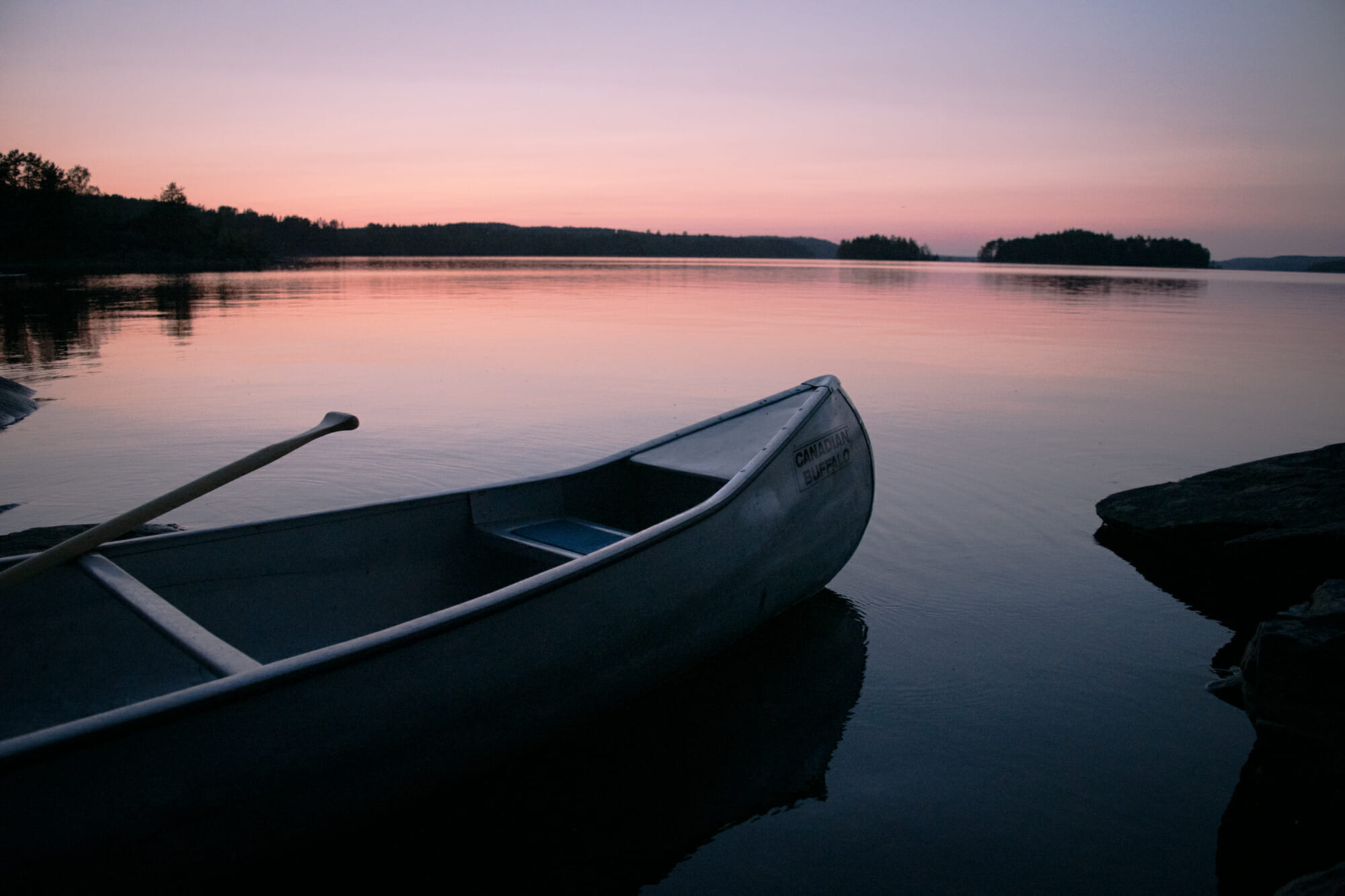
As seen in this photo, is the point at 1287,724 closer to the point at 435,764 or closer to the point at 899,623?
the point at 899,623

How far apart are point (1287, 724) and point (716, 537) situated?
207cm

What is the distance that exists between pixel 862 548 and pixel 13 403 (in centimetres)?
892

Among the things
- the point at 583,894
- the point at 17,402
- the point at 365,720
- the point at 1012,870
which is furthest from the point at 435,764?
the point at 17,402

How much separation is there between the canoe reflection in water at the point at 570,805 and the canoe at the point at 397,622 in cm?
7

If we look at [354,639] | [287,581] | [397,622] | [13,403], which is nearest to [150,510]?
[287,581]

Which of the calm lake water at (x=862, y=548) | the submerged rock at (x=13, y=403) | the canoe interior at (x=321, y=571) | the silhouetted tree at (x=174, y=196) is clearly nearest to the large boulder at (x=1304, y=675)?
the calm lake water at (x=862, y=548)

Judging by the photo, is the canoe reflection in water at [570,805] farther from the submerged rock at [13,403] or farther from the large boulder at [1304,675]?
the submerged rock at [13,403]

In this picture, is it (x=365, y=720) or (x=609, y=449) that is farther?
(x=609, y=449)

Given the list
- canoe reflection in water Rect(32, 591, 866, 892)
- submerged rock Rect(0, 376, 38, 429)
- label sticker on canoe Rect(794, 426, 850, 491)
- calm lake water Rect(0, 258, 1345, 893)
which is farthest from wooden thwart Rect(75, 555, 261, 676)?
submerged rock Rect(0, 376, 38, 429)

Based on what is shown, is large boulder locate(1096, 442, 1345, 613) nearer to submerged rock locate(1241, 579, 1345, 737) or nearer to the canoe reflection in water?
submerged rock locate(1241, 579, 1345, 737)

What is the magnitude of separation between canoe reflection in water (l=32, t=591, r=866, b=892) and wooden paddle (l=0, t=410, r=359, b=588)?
1038mm

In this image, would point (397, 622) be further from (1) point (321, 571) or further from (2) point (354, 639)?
(2) point (354, 639)

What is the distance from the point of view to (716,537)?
3.41 meters

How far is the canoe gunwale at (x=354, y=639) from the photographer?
178 centimetres
